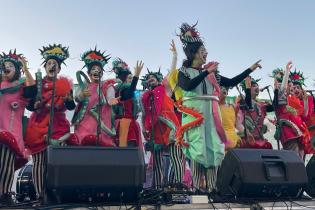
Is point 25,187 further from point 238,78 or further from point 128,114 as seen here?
point 238,78

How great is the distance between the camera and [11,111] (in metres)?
4.07

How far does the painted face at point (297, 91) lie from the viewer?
5.78 meters

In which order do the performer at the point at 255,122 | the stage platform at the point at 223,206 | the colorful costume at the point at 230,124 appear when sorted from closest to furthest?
the stage platform at the point at 223,206 < the colorful costume at the point at 230,124 < the performer at the point at 255,122

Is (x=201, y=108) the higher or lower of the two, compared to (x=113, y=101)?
lower

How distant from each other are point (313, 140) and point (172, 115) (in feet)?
6.89

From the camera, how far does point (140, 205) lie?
10.1 ft

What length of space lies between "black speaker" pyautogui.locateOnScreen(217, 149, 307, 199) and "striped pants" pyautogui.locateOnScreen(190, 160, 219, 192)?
304 mm

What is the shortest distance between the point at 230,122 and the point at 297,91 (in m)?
1.32

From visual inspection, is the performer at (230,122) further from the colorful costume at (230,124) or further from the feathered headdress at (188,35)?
the feathered headdress at (188,35)

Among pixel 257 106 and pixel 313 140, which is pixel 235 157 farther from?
pixel 313 140

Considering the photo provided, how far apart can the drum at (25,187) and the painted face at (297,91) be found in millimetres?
3648

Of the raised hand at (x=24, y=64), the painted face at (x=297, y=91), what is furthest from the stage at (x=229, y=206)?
the painted face at (x=297, y=91)

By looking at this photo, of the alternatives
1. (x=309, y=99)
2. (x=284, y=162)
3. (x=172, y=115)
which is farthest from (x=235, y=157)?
(x=309, y=99)

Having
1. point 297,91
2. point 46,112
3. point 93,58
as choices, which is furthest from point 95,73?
point 297,91
